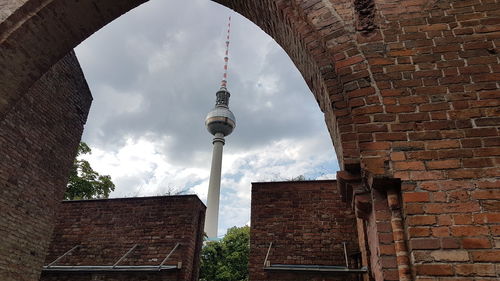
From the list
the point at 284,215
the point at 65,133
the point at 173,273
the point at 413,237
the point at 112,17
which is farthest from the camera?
the point at 284,215

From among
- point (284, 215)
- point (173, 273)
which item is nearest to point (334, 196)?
point (284, 215)

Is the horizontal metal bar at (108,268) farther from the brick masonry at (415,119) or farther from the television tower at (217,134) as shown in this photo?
the television tower at (217,134)

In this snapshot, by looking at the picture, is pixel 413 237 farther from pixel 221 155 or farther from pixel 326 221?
pixel 221 155

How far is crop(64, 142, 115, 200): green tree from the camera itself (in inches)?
650

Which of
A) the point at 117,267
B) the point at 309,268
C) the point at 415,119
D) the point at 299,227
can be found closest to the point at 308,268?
the point at 309,268

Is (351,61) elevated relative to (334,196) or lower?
lower

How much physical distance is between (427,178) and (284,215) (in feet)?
23.4

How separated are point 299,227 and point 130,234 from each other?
4.51m

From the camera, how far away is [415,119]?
2.26 metres

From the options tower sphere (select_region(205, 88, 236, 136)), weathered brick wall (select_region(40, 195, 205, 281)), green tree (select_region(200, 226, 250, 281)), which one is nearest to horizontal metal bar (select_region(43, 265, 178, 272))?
weathered brick wall (select_region(40, 195, 205, 281))

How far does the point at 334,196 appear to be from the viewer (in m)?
8.98

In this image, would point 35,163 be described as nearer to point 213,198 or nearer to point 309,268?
point 309,268

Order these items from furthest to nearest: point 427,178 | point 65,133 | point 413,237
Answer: point 65,133, point 427,178, point 413,237

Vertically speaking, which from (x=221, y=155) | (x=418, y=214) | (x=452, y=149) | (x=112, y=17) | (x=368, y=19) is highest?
(x=221, y=155)
